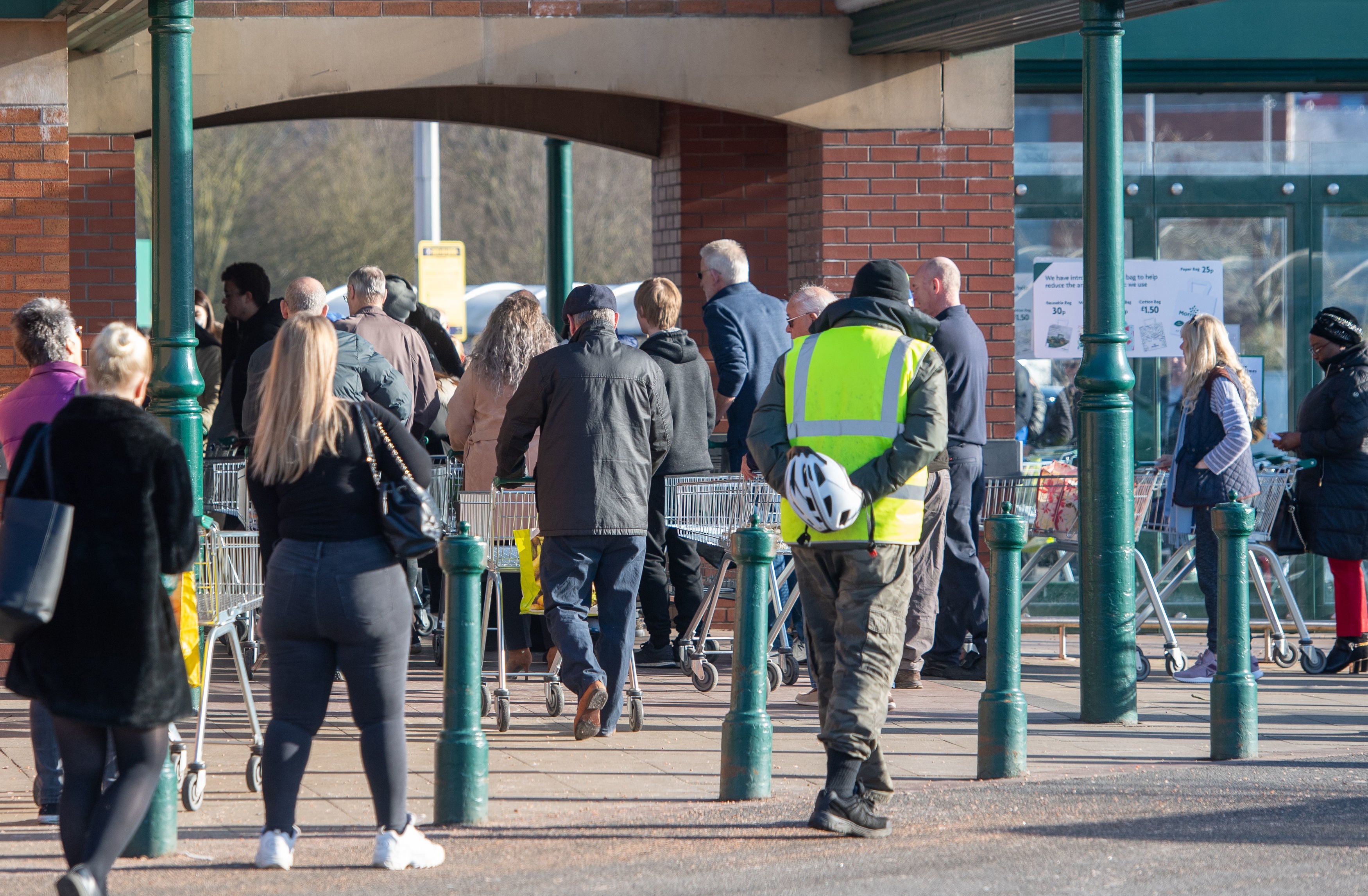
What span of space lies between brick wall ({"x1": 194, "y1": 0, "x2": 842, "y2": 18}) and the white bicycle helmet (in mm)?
4722

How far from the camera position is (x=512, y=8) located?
981 cm

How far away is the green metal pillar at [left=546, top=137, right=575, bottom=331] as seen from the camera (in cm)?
1420

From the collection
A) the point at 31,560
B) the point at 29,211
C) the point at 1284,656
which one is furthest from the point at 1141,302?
the point at 31,560

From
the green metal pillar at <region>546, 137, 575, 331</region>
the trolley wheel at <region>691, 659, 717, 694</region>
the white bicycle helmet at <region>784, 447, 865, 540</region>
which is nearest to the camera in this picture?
the white bicycle helmet at <region>784, 447, 865, 540</region>

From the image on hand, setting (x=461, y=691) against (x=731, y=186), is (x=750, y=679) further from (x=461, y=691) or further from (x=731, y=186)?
(x=731, y=186)

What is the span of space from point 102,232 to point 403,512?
492 centimetres

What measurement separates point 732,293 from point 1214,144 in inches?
153

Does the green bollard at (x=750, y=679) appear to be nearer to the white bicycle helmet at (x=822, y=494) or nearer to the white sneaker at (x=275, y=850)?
the white bicycle helmet at (x=822, y=494)


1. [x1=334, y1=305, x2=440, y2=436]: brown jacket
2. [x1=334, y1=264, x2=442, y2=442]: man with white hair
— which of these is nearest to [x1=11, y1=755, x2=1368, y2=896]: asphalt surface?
[x1=334, y1=305, x2=440, y2=436]: brown jacket

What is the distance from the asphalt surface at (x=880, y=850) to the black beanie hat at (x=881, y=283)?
179 cm

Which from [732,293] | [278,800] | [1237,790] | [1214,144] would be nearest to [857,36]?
[732,293]

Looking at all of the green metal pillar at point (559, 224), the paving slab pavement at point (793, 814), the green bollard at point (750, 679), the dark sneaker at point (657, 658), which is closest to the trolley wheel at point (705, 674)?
the paving slab pavement at point (793, 814)

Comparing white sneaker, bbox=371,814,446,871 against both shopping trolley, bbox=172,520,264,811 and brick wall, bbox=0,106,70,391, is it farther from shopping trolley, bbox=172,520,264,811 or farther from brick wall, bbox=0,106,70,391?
brick wall, bbox=0,106,70,391

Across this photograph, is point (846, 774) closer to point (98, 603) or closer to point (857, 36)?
point (98, 603)
